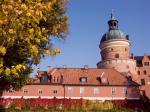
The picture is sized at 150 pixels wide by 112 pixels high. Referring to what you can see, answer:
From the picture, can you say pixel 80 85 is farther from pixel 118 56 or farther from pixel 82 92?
pixel 118 56

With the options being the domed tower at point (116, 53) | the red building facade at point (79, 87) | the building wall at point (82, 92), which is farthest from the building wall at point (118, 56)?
the building wall at point (82, 92)

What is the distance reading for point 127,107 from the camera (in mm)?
51250

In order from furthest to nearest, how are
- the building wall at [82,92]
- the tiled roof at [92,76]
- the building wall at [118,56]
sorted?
the building wall at [118,56]
the tiled roof at [92,76]
the building wall at [82,92]

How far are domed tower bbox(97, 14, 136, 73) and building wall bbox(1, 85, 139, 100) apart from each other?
18693mm

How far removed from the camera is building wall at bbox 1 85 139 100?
6831 centimetres

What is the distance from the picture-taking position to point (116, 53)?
291ft

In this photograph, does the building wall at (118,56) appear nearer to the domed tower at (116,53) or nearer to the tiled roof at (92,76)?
the domed tower at (116,53)

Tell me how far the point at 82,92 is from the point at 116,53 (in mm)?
22424

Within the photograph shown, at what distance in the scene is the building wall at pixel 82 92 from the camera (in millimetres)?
68312

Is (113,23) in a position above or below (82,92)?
above

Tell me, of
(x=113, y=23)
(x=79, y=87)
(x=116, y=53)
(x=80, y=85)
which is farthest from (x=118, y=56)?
(x=79, y=87)

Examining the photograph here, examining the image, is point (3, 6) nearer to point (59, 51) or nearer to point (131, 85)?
point (59, 51)

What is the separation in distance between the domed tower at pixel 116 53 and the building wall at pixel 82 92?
1869cm

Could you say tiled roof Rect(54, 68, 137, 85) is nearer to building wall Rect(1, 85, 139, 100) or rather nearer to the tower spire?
building wall Rect(1, 85, 139, 100)
